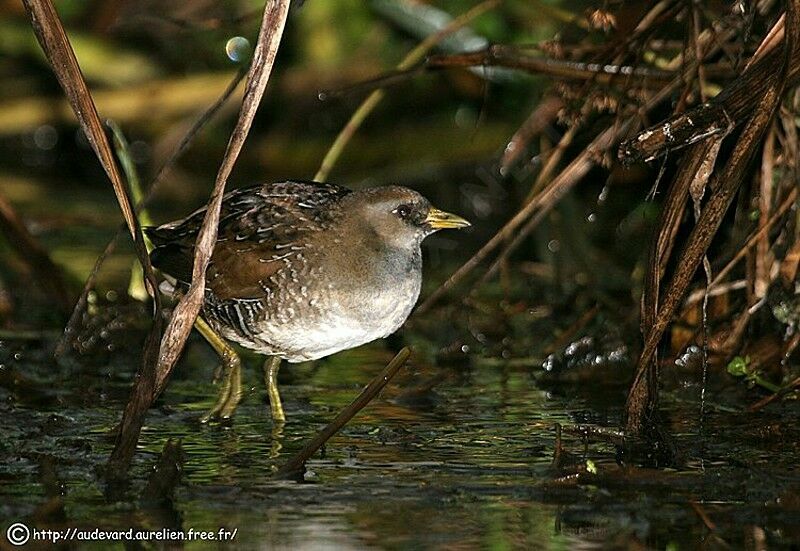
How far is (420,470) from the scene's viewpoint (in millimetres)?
4141

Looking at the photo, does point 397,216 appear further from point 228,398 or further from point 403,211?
point 228,398

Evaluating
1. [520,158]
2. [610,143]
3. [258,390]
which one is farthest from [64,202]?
[610,143]

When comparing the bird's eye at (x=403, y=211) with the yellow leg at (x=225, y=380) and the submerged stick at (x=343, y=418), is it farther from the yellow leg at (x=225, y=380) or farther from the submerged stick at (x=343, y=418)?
the submerged stick at (x=343, y=418)

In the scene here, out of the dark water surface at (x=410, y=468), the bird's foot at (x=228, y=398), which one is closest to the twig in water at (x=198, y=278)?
the dark water surface at (x=410, y=468)

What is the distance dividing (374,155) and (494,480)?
524 cm

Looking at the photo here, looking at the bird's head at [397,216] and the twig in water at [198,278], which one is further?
the bird's head at [397,216]

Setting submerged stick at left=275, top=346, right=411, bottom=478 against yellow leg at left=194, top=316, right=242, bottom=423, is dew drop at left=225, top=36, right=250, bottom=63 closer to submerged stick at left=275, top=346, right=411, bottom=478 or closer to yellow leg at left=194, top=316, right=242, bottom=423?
yellow leg at left=194, top=316, right=242, bottom=423

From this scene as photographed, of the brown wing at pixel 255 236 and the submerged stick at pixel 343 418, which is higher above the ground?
the brown wing at pixel 255 236

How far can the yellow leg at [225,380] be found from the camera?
16.1 feet

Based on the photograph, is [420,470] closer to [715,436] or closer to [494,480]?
[494,480]

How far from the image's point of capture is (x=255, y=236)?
5109mm
